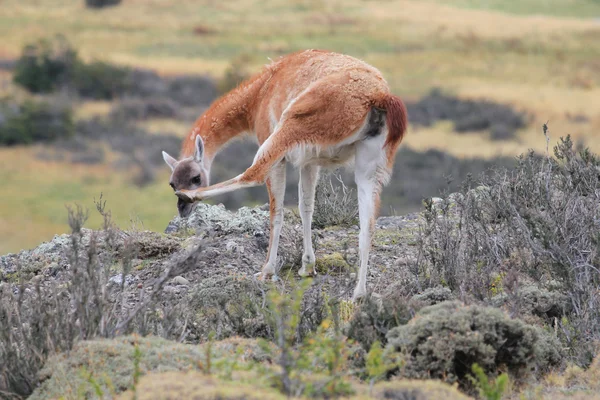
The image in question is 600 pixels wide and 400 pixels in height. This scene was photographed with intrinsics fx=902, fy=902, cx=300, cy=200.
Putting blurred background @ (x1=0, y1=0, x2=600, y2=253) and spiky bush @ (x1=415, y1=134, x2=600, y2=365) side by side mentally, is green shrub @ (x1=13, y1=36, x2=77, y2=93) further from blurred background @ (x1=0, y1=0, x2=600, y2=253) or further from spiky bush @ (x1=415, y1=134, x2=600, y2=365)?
spiky bush @ (x1=415, y1=134, x2=600, y2=365)

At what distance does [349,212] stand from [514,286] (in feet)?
15.0

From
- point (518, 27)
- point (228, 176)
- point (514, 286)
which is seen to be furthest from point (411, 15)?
point (514, 286)

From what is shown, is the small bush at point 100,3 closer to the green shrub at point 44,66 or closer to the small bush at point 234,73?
the green shrub at point 44,66

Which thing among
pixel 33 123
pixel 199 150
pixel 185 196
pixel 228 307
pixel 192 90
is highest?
pixel 192 90

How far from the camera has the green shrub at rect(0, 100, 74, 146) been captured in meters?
43.9

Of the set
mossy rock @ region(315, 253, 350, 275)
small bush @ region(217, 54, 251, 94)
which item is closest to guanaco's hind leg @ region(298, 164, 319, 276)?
Result: mossy rock @ region(315, 253, 350, 275)

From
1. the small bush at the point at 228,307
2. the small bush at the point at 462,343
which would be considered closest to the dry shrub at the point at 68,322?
the small bush at the point at 228,307

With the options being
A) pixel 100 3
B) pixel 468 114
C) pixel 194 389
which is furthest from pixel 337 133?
pixel 100 3

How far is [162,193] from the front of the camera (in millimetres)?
36031

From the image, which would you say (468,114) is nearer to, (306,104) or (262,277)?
(262,277)

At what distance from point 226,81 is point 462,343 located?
4644 cm

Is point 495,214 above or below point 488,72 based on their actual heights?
below

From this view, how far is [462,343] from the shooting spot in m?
5.57

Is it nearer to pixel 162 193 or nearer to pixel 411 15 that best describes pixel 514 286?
pixel 162 193
